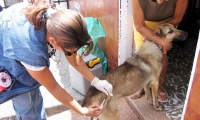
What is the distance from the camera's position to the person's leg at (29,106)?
2.00 metres

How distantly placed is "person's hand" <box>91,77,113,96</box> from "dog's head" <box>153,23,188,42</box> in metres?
0.80

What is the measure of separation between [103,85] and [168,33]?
952mm

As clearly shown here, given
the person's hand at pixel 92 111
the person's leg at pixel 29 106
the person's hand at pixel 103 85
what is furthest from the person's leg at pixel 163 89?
the person's leg at pixel 29 106

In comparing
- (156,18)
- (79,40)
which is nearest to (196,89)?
(156,18)

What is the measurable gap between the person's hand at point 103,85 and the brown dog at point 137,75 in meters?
0.05

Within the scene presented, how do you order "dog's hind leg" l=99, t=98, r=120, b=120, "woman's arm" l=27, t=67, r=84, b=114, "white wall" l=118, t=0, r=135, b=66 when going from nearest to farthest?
"woman's arm" l=27, t=67, r=84, b=114 < "dog's hind leg" l=99, t=98, r=120, b=120 < "white wall" l=118, t=0, r=135, b=66

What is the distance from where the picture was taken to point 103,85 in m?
2.13

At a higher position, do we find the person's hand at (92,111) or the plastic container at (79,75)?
the person's hand at (92,111)

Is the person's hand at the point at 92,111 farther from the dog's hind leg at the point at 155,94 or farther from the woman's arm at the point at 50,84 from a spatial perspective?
the dog's hind leg at the point at 155,94

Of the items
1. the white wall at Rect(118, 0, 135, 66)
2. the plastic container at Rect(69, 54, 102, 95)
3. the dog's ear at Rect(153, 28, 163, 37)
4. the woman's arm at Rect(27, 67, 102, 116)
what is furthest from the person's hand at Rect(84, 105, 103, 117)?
the white wall at Rect(118, 0, 135, 66)

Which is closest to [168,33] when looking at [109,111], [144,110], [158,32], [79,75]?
[158,32]

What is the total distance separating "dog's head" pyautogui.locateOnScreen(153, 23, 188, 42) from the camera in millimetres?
2479

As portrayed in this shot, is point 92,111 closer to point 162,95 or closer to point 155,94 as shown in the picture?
point 155,94

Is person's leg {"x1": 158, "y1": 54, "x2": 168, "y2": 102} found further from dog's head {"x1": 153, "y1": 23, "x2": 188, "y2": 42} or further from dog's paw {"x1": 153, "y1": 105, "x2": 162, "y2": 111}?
dog's head {"x1": 153, "y1": 23, "x2": 188, "y2": 42}
